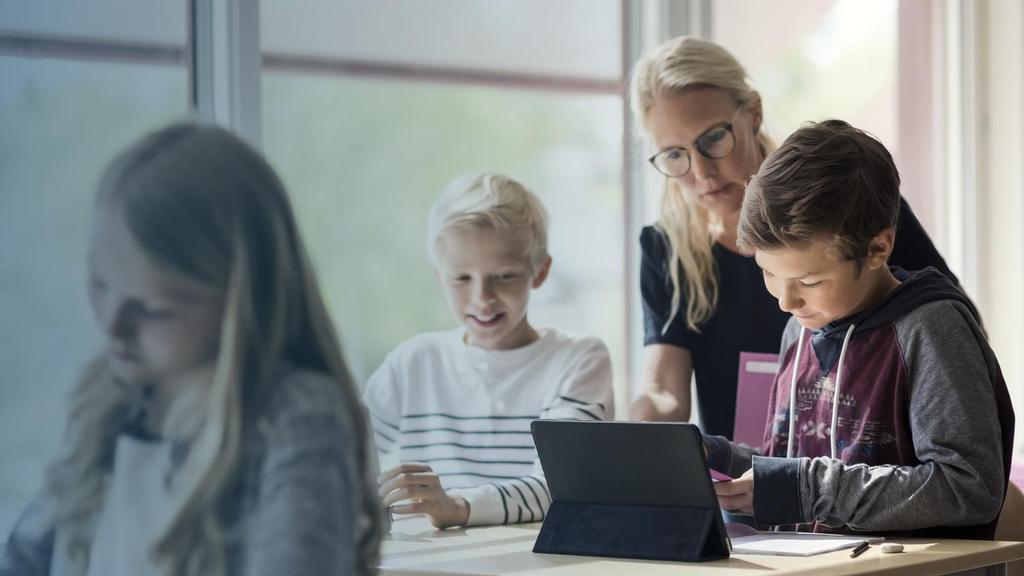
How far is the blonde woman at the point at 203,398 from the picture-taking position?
828mm

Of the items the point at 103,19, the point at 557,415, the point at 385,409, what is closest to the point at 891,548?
the point at 557,415

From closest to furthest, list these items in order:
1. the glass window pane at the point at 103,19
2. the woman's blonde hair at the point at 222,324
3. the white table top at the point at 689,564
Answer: the woman's blonde hair at the point at 222,324 < the glass window pane at the point at 103,19 < the white table top at the point at 689,564

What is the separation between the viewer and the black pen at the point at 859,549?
155cm

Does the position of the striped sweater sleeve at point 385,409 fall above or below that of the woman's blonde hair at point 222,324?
below

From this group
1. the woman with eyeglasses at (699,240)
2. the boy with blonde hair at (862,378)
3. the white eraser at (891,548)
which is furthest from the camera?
the woman with eyeglasses at (699,240)

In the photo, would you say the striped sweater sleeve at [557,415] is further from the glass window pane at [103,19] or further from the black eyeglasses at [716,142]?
the glass window pane at [103,19]

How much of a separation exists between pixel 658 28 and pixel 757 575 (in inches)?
85.8

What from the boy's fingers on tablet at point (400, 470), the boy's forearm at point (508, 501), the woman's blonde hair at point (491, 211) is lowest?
the boy's forearm at point (508, 501)

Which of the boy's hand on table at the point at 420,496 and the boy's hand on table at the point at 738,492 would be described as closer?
the boy's hand on table at the point at 738,492

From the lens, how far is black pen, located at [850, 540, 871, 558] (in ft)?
5.08

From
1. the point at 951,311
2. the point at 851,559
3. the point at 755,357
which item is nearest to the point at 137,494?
the point at 851,559

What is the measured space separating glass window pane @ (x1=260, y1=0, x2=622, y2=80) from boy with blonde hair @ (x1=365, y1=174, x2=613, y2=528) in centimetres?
56

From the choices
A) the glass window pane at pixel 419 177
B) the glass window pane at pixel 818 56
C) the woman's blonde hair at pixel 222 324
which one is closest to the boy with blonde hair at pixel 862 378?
the glass window pane at pixel 419 177

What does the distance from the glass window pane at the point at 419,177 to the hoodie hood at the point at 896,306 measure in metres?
0.88
